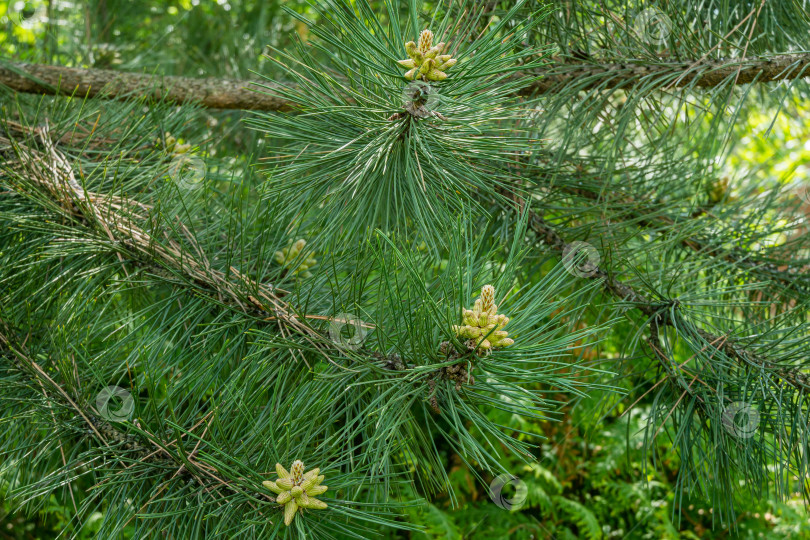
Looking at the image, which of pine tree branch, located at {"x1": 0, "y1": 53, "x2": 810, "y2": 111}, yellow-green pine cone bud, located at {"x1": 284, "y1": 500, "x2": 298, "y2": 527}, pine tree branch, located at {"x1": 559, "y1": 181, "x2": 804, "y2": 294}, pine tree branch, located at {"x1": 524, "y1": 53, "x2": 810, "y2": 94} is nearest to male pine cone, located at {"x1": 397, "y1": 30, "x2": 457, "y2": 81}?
pine tree branch, located at {"x1": 0, "y1": 53, "x2": 810, "y2": 111}

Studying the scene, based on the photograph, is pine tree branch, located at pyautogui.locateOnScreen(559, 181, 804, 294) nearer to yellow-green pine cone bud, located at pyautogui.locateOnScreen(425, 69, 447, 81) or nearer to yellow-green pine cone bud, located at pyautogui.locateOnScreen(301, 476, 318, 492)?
yellow-green pine cone bud, located at pyautogui.locateOnScreen(425, 69, 447, 81)

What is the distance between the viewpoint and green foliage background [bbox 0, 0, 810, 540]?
1.35 meters

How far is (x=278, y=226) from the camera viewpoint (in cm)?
80

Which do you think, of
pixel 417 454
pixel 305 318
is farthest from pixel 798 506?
pixel 305 318

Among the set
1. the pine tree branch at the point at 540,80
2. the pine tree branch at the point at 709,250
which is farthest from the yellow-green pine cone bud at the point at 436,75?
the pine tree branch at the point at 709,250

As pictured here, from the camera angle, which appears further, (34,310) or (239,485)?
(34,310)

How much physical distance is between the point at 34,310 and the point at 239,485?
1.43 ft

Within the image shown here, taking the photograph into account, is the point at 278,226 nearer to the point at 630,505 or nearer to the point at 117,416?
the point at 117,416

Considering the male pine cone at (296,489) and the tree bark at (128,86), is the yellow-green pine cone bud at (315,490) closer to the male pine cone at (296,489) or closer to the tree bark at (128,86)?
the male pine cone at (296,489)

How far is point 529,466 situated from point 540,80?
71cm

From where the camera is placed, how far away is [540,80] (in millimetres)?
972

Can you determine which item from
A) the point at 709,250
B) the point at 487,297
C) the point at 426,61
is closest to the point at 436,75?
the point at 426,61

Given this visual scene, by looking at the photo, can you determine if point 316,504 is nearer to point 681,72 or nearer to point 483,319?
point 483,319

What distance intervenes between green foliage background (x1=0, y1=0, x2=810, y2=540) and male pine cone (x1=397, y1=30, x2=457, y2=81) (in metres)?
0.62
